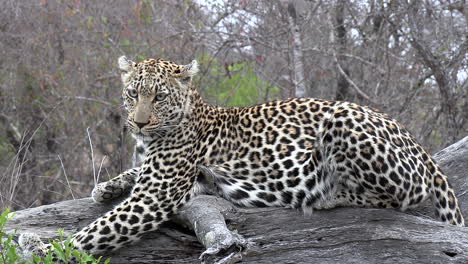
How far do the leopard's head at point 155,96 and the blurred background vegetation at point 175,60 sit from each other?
4.73m

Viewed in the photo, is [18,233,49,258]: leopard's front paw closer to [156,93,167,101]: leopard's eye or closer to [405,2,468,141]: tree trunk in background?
[156,93,167,101]: leopard's eye

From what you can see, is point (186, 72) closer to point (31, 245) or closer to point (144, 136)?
point (144, 136)

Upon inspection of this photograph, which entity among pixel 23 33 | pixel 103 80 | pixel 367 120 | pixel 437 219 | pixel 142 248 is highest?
pixel 23 33

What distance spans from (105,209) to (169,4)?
689 cm

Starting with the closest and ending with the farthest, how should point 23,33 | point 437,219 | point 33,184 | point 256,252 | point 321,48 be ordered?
1. point 256,252
2. point 437,219
3. point 321,48
4. point 33,184
5. point 23,33

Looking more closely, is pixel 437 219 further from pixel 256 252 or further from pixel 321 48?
pixel 321 48

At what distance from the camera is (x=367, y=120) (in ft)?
20.1

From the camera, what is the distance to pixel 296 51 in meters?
11.5

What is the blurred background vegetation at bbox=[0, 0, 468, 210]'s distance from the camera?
12.0 meters

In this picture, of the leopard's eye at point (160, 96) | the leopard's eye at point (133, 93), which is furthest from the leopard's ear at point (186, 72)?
the leopard's eye at point (133, 93)

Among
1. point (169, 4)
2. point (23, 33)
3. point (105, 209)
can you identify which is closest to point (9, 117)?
point (23, 33)

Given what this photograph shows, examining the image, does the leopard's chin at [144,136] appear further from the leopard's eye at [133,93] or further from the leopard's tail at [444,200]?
the leopard's tail at [444,200]

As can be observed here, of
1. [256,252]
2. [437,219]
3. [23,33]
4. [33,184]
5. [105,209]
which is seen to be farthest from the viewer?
[23,33]

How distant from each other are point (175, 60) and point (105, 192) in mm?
6548
